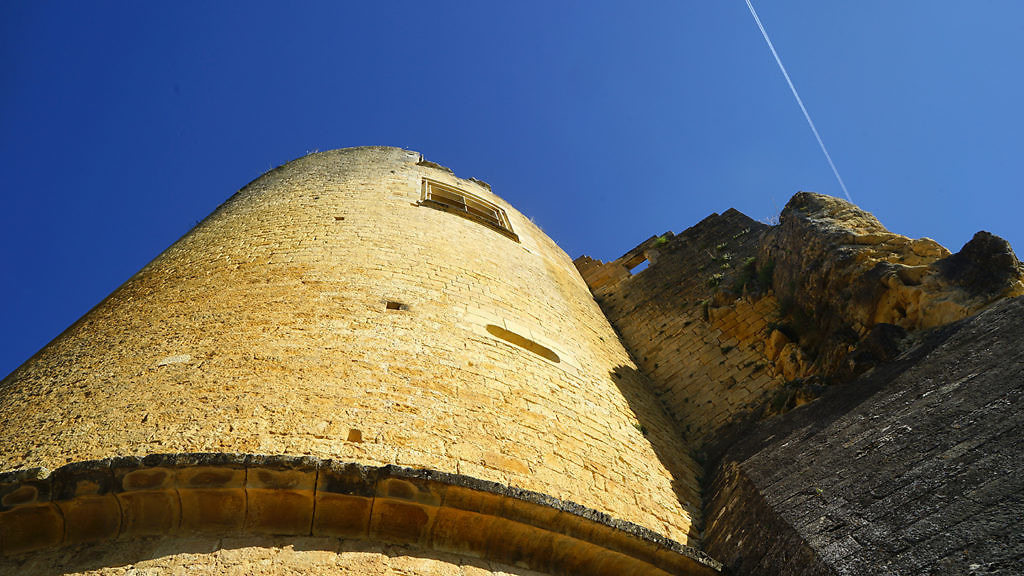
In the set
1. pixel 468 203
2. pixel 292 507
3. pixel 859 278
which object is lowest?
pixel 292 507

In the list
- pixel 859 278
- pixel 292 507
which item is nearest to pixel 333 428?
pixel 292 507

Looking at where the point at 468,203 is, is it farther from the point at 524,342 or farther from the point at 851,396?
the point at 851,396

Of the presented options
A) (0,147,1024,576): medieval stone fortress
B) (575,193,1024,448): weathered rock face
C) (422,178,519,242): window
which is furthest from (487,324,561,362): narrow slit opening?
(422,178,519,242): window

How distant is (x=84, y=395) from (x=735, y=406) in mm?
5210

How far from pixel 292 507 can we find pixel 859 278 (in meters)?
5.00

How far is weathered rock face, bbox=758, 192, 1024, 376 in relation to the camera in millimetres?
4996

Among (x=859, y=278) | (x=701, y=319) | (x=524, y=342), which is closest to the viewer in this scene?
(x=524, y=342)

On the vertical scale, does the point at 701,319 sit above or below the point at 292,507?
above

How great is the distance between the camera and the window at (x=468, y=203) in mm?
9219

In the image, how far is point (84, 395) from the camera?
409 cm

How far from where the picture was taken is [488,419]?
441 centimetres

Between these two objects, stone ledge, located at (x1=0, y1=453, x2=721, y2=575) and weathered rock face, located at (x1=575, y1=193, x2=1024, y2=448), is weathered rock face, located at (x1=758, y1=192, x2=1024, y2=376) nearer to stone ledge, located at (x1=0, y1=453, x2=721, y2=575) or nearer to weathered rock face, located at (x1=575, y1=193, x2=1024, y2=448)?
weathered rock face, located at (x1=575, y1=193, x2=1024, y2=448)

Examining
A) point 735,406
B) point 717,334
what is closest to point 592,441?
point 735,406

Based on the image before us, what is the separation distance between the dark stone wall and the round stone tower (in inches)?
19.8
